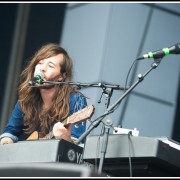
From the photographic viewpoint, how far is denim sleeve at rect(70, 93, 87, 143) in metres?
3.23

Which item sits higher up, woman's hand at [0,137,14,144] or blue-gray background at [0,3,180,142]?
blue-gray background at [0,3,180,142]

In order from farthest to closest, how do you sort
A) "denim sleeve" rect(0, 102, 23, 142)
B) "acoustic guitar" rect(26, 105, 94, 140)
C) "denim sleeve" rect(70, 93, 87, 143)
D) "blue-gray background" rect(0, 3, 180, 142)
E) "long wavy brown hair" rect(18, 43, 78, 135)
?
"blue-gray background" rect(0, 3, 180, 142) → "denim sleeve" rect(0, 102, 23, 142) → "long wavy brown hair" rect(18, 43, 78, 135) → "denim sleeve" rect(70, 93, 87, 143) → "acoustic guitar" rect(26, 105, 94, 140)

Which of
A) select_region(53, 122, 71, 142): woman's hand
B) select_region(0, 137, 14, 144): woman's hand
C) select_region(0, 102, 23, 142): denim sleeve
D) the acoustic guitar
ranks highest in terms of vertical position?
the acoustic guitar

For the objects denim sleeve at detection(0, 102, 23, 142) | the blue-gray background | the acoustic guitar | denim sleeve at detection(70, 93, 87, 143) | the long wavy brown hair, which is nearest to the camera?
the acoustic guitar

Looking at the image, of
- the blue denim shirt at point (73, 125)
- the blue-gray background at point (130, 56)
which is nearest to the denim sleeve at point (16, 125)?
the blue denim shirt at point (73, 125)

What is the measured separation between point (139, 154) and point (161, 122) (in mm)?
2822

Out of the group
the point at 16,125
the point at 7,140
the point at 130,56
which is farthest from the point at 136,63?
the point at 7,140

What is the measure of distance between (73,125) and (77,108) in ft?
0.60

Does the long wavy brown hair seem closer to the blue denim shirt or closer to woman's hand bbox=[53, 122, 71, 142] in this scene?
→ the blue denim shirt

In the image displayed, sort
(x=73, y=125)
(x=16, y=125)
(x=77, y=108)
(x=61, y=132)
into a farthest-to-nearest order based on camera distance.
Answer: (x=16, y=125)
(x=77, y=108)
(x=73, y=125)
(x=61, y=132)

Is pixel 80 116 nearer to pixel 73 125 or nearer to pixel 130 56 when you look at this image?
pixel 73 125

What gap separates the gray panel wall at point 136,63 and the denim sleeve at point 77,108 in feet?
5.37

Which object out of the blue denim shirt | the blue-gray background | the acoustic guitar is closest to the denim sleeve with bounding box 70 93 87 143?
the blue denim shirt

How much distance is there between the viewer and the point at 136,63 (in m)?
5.25
